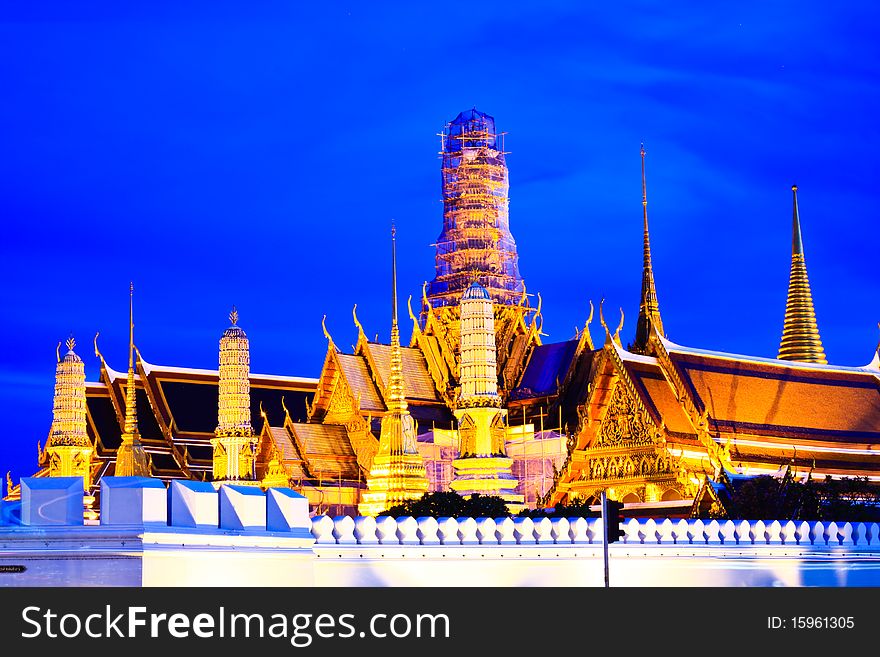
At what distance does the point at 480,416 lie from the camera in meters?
50.0

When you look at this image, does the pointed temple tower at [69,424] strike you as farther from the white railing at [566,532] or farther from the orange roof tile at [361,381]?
the white railing at [566,532]

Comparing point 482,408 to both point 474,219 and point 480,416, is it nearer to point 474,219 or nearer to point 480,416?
point 480,416

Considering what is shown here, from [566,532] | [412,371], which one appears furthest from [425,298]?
[566,532]

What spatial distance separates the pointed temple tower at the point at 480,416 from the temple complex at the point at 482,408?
5 centimetres

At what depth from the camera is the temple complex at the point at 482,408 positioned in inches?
2083

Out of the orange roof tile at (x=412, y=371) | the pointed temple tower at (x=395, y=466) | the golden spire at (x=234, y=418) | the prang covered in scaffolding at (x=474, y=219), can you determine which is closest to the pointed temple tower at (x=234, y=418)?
the golden spire at (x=234, y=418)

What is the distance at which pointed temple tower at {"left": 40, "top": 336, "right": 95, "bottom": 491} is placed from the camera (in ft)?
198

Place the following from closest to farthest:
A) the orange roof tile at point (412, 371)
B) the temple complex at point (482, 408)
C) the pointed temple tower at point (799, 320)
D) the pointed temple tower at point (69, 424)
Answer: the temple complex at point (482, 408) < the pointed temple tower at point (69, 424) < the orange roof tile at point (412, 371) < the pointed temple tower at point (799, 320)

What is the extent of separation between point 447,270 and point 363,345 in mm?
4253

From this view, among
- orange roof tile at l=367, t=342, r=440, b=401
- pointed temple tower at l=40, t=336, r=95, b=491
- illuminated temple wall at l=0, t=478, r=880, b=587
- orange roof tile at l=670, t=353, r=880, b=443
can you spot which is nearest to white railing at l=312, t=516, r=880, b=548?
illuminated temple wall at l=0, t=478, r=880, b=587
